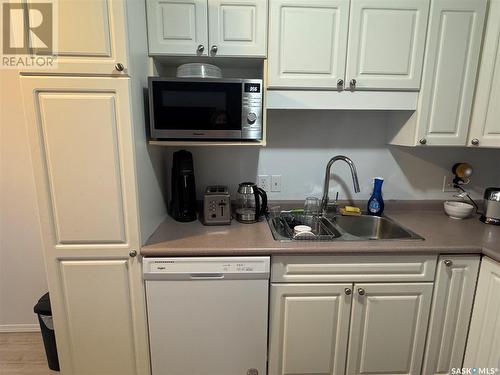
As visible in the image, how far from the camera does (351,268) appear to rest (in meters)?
1.33

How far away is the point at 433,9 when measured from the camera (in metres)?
1.37

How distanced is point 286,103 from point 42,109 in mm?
1103

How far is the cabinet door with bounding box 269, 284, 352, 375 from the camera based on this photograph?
1.35 meters

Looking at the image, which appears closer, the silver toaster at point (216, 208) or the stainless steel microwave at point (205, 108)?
the stainless steel microwave at point (205, 108)

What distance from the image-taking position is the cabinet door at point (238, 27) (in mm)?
1354

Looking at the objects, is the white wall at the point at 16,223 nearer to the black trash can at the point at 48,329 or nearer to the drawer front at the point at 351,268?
the black trash can at the point at 48,329

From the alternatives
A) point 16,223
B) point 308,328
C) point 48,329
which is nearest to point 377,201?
point 308,328

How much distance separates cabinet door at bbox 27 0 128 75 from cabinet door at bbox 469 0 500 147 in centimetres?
175

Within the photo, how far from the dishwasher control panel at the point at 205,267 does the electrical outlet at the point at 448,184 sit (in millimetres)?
1422

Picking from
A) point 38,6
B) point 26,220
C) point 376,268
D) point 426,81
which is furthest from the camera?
point 26,220

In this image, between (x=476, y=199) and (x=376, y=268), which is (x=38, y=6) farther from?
(x=476, y=199)

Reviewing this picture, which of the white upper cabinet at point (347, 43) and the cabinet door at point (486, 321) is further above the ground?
the white upper cabinet at point (347, 43)

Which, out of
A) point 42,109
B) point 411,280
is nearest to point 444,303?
point 411,280

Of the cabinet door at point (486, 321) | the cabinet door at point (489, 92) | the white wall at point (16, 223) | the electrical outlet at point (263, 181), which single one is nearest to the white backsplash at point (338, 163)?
the electrical outlet at point (263, 181)
